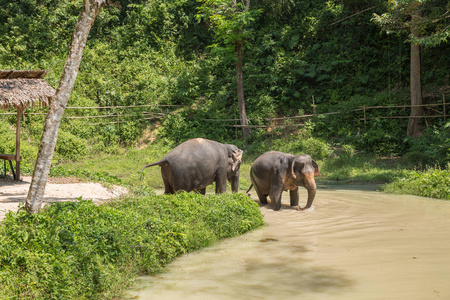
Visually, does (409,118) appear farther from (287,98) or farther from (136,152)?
(136,152)

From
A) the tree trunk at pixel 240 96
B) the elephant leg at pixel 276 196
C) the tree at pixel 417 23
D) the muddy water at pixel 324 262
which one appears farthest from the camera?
the tree trunk at pixel 240 96

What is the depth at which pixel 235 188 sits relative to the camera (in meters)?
12.6

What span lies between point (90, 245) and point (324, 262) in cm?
351

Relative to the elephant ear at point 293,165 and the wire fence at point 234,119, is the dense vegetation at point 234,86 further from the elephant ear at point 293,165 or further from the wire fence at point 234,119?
the elephant ear at point 293,165

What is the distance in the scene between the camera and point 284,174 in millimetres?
11484

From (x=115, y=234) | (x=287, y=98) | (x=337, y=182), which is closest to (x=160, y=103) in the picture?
(x=287, y=98)

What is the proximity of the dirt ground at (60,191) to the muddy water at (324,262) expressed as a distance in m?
3.48

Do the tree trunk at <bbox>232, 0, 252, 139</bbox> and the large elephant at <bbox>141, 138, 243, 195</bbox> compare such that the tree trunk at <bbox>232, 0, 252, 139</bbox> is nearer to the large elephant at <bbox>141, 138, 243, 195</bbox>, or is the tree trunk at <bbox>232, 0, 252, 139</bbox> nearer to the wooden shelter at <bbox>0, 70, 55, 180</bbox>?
the large elephant at <bbox>141, 138, 243, 195</bbox>

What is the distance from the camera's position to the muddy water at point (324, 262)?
5.96 meters

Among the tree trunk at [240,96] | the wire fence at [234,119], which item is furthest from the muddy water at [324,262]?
the tree trunk at [240,96]

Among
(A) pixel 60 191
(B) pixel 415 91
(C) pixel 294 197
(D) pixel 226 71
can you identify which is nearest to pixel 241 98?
(D) pixel 226 71

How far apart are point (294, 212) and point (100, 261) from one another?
650cm

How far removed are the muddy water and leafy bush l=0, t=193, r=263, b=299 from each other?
0.31 m

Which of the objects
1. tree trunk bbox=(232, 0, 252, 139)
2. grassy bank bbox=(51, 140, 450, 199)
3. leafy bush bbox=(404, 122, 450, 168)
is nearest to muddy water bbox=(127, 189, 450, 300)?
grassy bank bbox=(51, 140, 450, 199)
